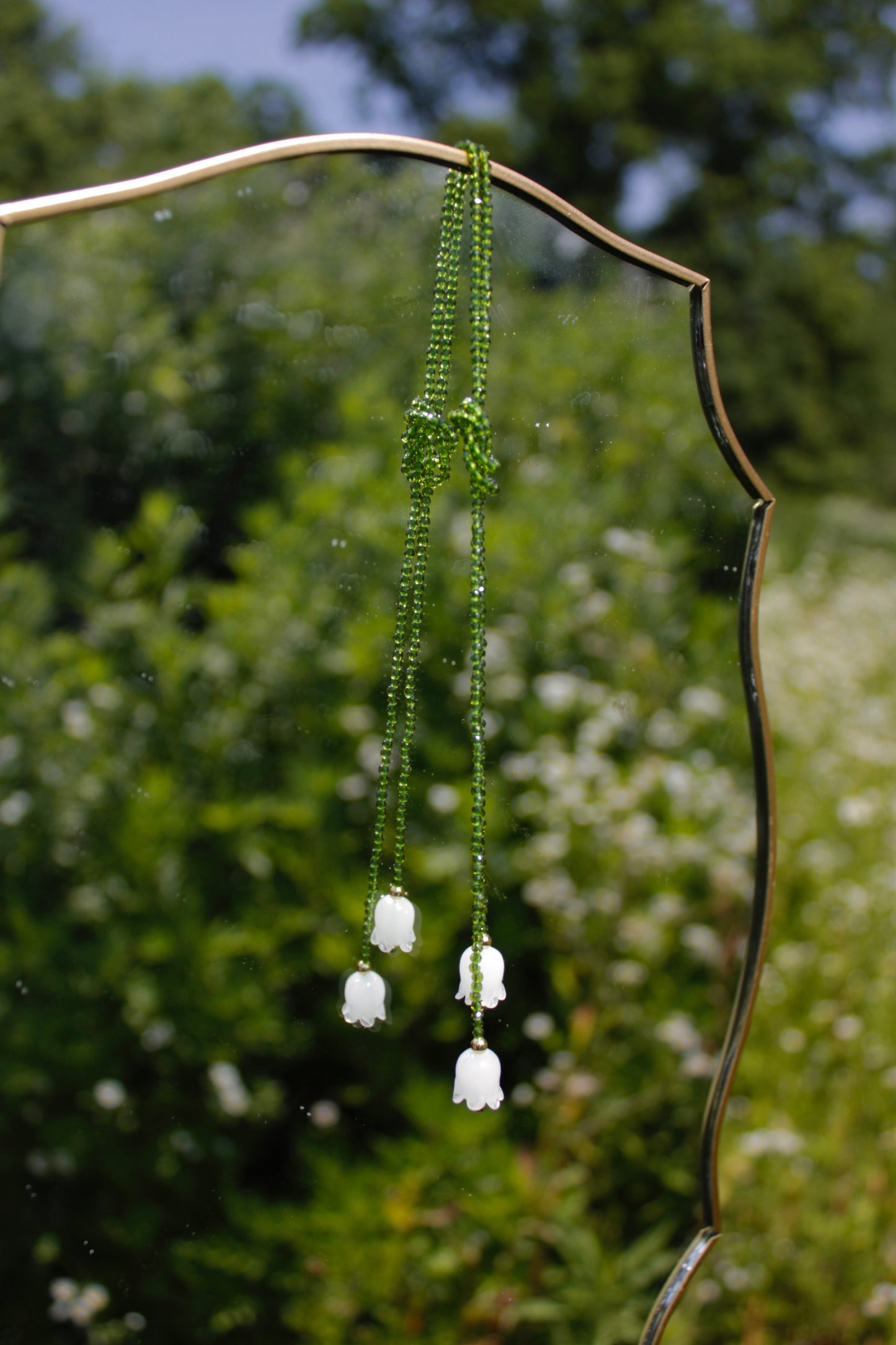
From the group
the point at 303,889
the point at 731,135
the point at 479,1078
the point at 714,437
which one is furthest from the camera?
the point at 731,135

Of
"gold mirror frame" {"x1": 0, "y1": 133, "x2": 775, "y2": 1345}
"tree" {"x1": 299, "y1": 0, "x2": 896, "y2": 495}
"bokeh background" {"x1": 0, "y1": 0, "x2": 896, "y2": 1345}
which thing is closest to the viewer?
"gold mirror frame" {"x1": 0, "y1": 133, "x2": 775, "y2": 1345}

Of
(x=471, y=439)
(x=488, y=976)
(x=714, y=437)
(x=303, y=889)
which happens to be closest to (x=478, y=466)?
(x=471, y=439)

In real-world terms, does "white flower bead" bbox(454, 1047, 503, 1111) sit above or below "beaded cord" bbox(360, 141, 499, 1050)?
below

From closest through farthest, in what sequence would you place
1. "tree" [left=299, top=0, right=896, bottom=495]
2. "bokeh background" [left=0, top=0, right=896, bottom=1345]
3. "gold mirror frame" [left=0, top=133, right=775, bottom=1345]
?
1. "gold mirror frame" [left=0, top=133, right=775, bottom=1345]
2. "bokeh background" [left=0, top=0, right=896, bottom=1345]
3. "tree" [left=299, top=0, right=896, bottom=495]

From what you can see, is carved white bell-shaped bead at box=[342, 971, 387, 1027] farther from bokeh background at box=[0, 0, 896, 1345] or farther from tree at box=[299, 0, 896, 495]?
tree at box=[299, 0, 896, 495]

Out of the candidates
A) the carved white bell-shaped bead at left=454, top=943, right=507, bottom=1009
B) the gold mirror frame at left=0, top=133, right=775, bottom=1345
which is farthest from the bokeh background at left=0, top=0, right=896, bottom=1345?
the carved white bell-shaped bead at left=454, top=943, right=507, bottom=1009

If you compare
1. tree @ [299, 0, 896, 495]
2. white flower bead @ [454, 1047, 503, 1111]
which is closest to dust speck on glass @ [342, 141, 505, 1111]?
white flower bead @ [454, 1047, 503, 1111]

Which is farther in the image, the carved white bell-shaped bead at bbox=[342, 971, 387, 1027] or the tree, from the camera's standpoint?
the tree

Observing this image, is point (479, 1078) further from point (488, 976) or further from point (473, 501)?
point (473, 501)
